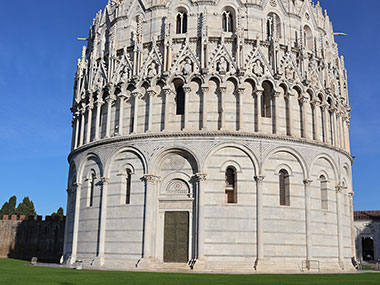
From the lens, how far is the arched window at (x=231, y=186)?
2587 centimetres

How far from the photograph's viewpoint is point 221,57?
2758 centimetres

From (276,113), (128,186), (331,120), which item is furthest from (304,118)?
(128,186)

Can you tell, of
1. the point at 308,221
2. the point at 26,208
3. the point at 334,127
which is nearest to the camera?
the point at 308,221

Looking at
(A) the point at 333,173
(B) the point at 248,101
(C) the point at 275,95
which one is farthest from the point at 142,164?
(A) the point at 333,173

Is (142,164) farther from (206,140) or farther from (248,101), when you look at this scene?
(248,101)

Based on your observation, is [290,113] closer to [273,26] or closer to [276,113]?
[276,113]

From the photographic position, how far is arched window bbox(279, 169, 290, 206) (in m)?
26.7

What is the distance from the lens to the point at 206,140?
2605 cm

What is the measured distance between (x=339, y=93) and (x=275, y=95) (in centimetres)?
812

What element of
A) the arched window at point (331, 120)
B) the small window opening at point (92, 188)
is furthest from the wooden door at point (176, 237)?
the arched window at point (331, 120)

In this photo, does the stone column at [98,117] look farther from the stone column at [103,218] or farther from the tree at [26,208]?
the tree at [26,208]

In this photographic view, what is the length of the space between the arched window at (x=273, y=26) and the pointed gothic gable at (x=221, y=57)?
3468 millimetres

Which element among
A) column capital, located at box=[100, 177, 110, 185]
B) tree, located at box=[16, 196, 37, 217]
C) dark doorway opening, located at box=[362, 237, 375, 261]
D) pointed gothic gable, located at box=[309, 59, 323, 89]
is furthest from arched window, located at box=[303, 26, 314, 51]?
tree, located at box=[16, 196, 37, 217]

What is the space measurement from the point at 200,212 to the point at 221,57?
9915 millimetres
